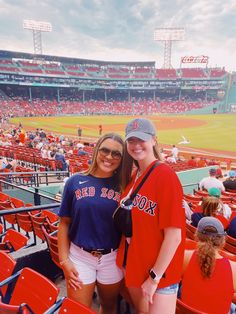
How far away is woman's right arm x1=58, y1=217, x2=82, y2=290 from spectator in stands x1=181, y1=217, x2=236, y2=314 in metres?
0.93

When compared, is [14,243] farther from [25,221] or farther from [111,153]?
[111,153]

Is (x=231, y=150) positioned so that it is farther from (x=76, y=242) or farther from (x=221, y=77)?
(x=221, y=77)

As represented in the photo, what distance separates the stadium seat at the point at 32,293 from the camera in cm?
231

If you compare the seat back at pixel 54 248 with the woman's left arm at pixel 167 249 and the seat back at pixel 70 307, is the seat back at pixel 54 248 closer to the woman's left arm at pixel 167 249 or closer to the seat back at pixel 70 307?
the seat back at pixel 70 307

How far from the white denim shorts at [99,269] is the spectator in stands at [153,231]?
0.85 feet

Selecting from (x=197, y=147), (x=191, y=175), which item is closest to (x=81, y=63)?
(x=197, y=147)

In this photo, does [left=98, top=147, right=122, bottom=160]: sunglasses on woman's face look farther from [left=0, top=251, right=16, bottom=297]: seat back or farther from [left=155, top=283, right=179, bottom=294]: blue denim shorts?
[left=0, top=251, right=16, bottom=297]: seat back

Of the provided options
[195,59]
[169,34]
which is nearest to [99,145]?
[195,59]

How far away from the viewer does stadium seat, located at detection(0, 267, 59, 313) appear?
7.57 ft

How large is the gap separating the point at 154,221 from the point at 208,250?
65 cm

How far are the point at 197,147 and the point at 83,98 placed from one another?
51.2 m

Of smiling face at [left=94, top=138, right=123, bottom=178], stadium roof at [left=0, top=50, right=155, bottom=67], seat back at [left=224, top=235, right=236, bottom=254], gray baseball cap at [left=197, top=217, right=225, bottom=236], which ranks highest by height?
stadium roof at [left=0, top=50, right=155, bottom=67]

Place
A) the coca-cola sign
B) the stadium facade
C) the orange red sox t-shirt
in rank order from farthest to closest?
the coca-cola sign → the stadium facade → the orange red sox t-shirt

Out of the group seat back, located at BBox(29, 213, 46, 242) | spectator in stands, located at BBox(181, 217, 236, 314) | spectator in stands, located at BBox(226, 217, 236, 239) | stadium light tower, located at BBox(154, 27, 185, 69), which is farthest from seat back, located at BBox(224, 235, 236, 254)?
stadium light tower, located at BBox(154, 27, 185, 69)
